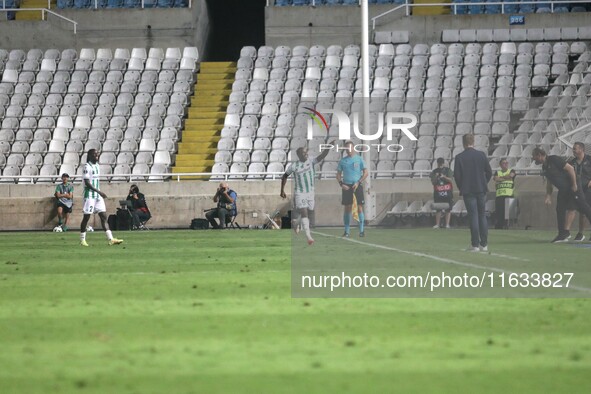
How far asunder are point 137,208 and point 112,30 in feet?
41.0

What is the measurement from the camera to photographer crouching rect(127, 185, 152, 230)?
3241cm

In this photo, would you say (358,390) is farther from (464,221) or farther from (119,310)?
(464,221)

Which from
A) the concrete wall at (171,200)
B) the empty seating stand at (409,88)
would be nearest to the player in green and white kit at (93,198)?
the concrete wall at (171,200)

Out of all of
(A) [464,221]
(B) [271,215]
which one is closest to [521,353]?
(A) [464,221]

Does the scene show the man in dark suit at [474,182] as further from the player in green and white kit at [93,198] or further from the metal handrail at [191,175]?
the metal handrail at [191,175]

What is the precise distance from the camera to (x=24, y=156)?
37.2m

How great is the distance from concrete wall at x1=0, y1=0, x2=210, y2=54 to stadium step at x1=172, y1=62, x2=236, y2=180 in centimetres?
168

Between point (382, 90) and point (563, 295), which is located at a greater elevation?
point (382, 90)

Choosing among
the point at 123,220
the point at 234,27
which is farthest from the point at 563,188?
the point at 234,27

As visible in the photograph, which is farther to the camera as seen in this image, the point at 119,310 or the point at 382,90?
the point at 382,90

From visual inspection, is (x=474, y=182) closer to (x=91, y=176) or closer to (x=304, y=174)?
(x=304, y=174)

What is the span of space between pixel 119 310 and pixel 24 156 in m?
28.1

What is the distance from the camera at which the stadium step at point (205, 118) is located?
121ft

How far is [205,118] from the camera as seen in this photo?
39.0 m
